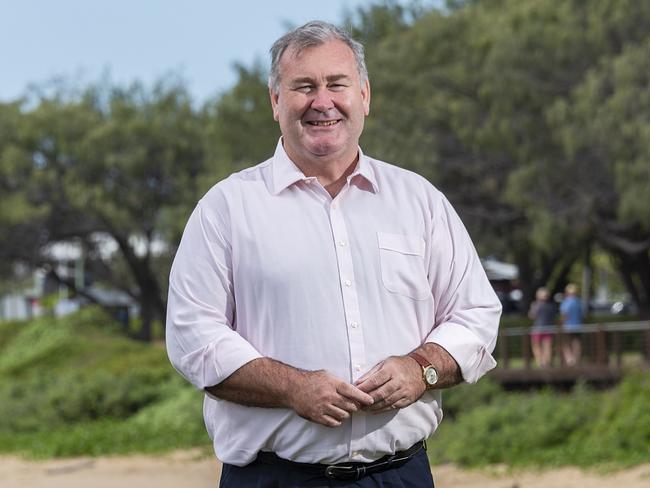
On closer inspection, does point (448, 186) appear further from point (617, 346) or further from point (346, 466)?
point (346, 466)

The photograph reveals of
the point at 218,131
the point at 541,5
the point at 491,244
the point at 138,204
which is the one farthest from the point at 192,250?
the point at 138,204

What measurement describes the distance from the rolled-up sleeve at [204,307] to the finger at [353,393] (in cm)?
21

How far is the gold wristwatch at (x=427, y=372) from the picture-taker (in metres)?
3.05

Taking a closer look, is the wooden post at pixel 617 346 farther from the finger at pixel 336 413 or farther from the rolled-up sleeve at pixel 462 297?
the finger at pixel 336 413

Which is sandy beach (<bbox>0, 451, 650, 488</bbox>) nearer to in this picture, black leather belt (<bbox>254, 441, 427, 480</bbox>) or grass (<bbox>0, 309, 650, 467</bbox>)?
grass (<bbox>0, 309, 650, 467</bbox>)

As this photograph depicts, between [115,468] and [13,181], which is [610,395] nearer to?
[115,468]

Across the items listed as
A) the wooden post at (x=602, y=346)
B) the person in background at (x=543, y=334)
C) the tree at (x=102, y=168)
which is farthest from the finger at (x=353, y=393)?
the tree at (x=102, y=168)

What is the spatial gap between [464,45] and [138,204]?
14.7 m

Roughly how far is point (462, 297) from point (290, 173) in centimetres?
53

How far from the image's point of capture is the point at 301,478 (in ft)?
10.2

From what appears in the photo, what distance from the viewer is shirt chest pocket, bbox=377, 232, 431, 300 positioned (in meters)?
3.10

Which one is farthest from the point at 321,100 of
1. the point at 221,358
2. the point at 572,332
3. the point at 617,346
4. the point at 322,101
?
the point at 572,332

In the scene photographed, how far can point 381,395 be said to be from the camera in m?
2.99

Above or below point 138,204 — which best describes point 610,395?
below
